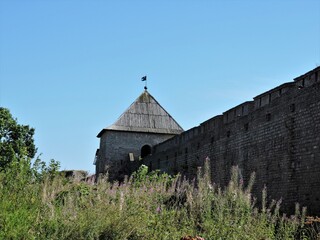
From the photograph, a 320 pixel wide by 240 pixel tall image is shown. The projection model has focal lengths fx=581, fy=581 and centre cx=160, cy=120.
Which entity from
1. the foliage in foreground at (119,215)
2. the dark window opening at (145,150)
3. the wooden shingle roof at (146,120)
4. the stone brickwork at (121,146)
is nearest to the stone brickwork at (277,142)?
the foliage in foreground at (119,215)

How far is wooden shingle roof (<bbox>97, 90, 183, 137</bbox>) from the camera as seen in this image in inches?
1220

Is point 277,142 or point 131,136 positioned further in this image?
point 131,136

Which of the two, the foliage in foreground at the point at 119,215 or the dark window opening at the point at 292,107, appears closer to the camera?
the foliage in foreground at the point at 119,215

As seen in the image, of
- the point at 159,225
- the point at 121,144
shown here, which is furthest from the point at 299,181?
the point at 121,144

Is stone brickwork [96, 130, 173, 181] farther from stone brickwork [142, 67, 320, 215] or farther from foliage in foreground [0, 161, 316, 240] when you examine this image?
foliage in foreground [0, 161, 316, 240]

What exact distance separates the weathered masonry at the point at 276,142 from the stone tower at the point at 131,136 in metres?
12.3

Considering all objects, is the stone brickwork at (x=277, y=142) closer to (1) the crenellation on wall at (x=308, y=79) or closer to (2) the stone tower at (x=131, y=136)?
(1) the crenellation on wall at (x=308, y=79)

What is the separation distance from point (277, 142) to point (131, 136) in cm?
1876

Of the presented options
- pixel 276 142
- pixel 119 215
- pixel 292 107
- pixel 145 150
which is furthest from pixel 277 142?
pixel 145 150

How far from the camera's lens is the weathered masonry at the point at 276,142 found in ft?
36.4

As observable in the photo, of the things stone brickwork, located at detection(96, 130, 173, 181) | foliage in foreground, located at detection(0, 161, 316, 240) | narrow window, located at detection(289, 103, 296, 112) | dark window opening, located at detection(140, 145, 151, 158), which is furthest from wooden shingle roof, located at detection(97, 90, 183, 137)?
foliage in foreground, located at detection(0, 161, 316, 240)

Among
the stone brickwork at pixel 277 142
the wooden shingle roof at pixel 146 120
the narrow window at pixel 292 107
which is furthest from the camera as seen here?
the wooden shingle roof at pixel 146 120

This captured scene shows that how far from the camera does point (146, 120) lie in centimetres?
3150

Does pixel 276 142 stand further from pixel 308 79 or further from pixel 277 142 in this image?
pixel 308 79
